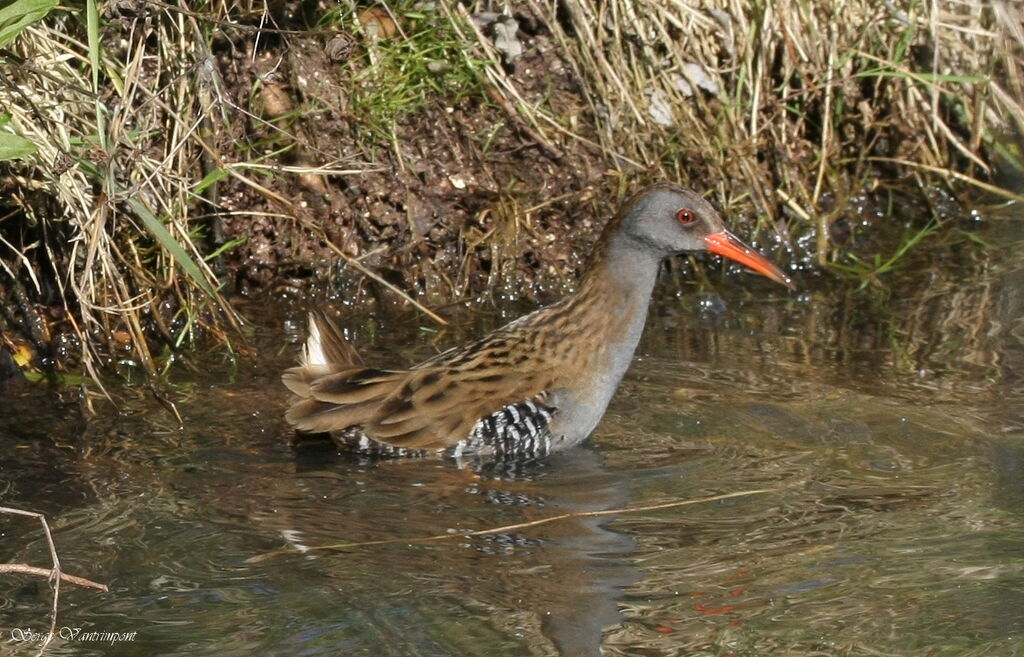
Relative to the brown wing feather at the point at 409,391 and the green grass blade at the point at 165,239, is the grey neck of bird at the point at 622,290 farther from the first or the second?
the green grass blade at the point at 165,239

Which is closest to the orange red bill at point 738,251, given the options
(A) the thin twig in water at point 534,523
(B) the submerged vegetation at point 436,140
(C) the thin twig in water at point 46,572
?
(A) the thin twig in water at point 534,523

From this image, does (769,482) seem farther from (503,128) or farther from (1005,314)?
(503,128)

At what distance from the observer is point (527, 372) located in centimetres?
477

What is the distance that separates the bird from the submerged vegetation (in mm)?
654

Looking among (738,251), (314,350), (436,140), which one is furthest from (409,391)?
(436,140)

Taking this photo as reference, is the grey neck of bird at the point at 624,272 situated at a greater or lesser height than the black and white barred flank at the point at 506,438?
greater

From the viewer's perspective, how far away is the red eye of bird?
4816 millimetres

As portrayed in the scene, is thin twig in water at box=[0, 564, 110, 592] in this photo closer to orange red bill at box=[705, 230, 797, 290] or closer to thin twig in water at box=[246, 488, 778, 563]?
thin twig in water at box=[246, 488, 778, 563]

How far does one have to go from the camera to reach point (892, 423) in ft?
15.4

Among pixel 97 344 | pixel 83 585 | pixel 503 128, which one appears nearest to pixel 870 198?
pixel 503 128

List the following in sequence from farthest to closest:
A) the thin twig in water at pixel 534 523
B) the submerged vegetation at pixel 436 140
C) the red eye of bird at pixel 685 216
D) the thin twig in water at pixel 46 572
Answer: the submerged vegetation at pixel 436 140 → the red eye of bird at pixel 685 216 → the thin twig in water at pixel 534 523 → the thin twig in water at pixel 46 572

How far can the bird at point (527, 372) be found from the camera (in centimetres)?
462

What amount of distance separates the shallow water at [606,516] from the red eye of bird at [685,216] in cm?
57

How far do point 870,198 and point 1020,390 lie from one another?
1820 millimetres
